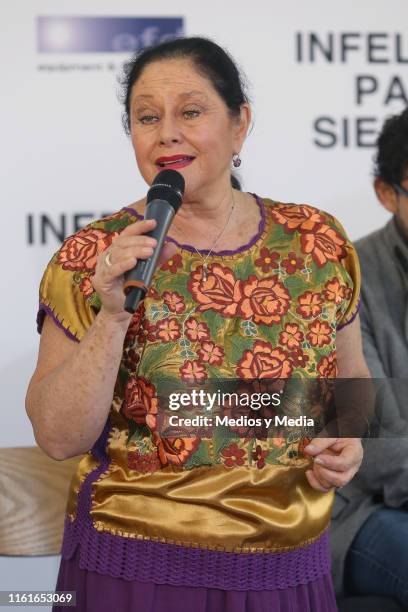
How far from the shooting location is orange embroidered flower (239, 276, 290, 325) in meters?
1.47

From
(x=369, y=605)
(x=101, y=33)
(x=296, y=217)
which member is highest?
(x=101, y=33)

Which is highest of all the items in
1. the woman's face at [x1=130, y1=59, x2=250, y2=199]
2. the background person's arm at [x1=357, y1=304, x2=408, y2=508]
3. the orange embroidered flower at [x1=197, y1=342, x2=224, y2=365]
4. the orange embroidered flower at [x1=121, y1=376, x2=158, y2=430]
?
the woman's face at [x1=130, y1=59, x2=250, y2=199]

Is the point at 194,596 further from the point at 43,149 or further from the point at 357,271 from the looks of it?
the point at 43,149

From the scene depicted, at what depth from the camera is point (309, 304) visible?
150 centimetres

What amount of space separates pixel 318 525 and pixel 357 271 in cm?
44

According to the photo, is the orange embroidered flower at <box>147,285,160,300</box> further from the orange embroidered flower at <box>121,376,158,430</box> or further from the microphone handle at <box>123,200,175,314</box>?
the microphone handle at <box>123,200,175,314</box>

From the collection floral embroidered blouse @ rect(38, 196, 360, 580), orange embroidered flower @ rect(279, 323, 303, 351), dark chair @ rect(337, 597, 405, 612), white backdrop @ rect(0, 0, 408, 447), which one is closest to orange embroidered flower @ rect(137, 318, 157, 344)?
floral embroidered blouse @ rect(38, 196, 360, 580)

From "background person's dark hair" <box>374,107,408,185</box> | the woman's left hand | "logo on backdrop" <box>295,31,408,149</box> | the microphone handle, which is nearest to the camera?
the microphone handle

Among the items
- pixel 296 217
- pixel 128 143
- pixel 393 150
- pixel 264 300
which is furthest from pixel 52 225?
pixel 264 300

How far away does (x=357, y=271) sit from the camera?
1.60 metres

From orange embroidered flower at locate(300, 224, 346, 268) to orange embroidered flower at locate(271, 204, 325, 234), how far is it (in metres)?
0.02

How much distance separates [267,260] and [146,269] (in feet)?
1.48

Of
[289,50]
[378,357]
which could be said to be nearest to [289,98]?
[289,50]

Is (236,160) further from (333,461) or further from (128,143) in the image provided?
(128,143)
